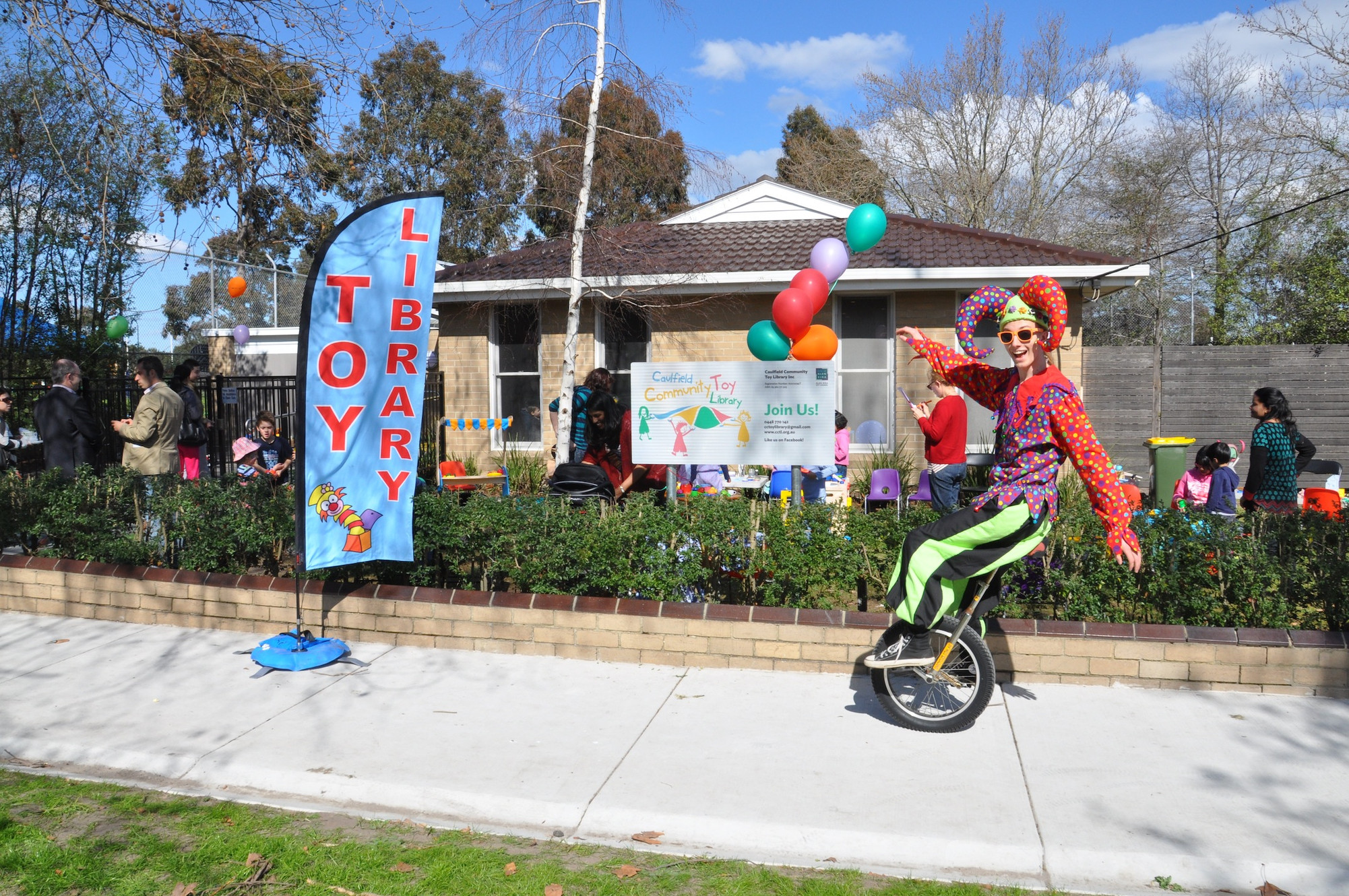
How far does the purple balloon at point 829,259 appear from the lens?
945 centimetres

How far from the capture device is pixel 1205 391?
13.0 meters

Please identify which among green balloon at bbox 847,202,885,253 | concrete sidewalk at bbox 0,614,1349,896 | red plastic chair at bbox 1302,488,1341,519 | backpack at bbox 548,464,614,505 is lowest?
concrete sidewalk at bbox 0,614,1349,896

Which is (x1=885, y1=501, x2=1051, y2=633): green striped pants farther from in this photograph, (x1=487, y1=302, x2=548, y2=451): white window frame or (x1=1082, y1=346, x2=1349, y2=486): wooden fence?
(x1=487, y1=302, x2=548, y2=451): white window frame

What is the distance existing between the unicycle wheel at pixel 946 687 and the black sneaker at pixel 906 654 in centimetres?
4

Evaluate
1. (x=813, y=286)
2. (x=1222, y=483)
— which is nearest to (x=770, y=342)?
(x=813, y=286)

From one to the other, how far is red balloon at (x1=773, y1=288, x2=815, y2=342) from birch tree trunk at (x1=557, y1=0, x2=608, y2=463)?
261 centimetres

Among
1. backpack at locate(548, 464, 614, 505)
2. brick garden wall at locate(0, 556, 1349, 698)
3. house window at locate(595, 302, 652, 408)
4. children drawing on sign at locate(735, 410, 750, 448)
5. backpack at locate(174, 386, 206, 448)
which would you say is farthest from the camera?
house window at locate(595, 302, 652, 408)

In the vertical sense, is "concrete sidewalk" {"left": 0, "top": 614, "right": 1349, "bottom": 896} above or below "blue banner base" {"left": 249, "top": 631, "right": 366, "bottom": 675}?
below

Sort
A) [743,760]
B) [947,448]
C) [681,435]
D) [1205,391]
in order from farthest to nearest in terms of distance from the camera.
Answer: [1205,391]
[947,448]
[681,435]
[743,760]

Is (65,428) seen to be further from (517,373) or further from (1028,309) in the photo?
(1028,309)

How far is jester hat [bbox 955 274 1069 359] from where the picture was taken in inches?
184

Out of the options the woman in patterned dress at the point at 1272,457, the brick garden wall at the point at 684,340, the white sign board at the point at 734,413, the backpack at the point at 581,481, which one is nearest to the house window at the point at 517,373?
the brick garden wall at the point at 684,340

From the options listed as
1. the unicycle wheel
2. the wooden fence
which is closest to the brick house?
the wooden fence

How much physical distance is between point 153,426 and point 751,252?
7.39m
